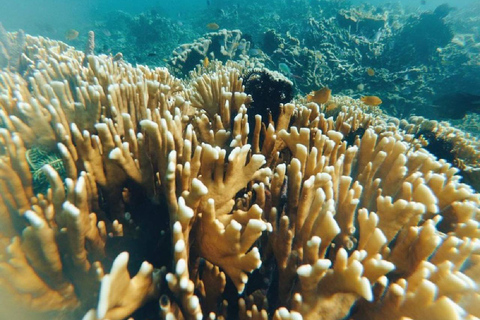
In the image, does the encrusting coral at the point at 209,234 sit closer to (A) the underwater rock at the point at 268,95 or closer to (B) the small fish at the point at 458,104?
(A) the underwater rock at the point at 268,95

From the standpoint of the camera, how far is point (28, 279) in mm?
1101

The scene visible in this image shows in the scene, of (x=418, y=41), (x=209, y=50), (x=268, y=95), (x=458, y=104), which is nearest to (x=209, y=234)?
(x=268, y=95)

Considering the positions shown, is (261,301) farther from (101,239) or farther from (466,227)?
(466,227)

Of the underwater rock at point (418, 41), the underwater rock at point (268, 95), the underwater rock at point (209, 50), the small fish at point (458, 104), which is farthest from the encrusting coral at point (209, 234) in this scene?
the underwater rock at point (418, 41)

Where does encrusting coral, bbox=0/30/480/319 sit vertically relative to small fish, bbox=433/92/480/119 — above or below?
below

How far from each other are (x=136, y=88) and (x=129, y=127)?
3.27 feet

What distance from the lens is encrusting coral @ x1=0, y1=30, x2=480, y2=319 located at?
3.80 feet

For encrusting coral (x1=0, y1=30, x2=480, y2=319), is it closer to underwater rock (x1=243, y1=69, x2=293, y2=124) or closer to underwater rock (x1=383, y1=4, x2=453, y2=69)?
underwater rock (x1=243, y1=69, x2=293, y2=124)

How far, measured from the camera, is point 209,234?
4.58ft

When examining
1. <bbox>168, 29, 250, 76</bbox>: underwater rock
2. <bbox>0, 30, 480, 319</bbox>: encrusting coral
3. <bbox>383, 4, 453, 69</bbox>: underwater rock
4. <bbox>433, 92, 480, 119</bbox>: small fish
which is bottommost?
<bbox>0, 30, 480, 319</bbox>: encrusting coral

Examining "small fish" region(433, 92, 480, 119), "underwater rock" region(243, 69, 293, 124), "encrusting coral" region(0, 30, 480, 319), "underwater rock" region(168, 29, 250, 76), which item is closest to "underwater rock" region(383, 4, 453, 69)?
"small fish" region(433, 92, 480, 119)

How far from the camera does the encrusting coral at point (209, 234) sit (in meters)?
1.16

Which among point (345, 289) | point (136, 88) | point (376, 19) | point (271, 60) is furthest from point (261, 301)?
point (376, 19)

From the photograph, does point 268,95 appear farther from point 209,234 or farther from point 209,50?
point 209,50
